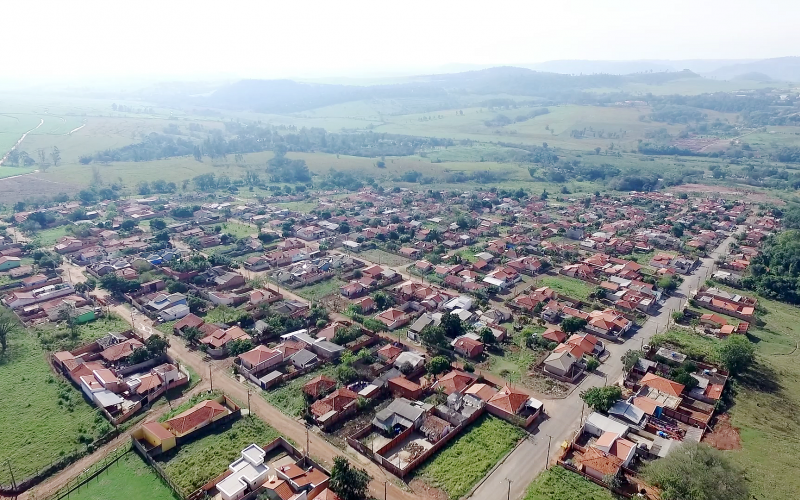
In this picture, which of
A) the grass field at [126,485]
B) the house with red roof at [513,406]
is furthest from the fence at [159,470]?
the house with red roof at [513,406]

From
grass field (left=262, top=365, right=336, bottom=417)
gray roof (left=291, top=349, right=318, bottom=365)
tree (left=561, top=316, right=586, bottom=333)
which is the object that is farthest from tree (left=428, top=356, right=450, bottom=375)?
tree (left=561, top=316, right=586, bottom=333)

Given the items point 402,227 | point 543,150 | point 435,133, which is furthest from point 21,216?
point 435,133

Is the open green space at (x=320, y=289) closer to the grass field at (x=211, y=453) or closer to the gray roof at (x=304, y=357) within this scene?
the gray roof at (x=304, y=357)

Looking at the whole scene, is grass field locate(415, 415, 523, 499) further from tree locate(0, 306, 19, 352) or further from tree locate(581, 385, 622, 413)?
tree locate(0, 306, 19, 352)

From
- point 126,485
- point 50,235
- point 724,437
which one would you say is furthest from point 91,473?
point 50,235

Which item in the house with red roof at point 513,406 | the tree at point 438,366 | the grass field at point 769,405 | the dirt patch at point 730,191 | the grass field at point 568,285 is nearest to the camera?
the grass field at point 769,405

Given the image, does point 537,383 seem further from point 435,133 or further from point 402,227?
point 435,133
